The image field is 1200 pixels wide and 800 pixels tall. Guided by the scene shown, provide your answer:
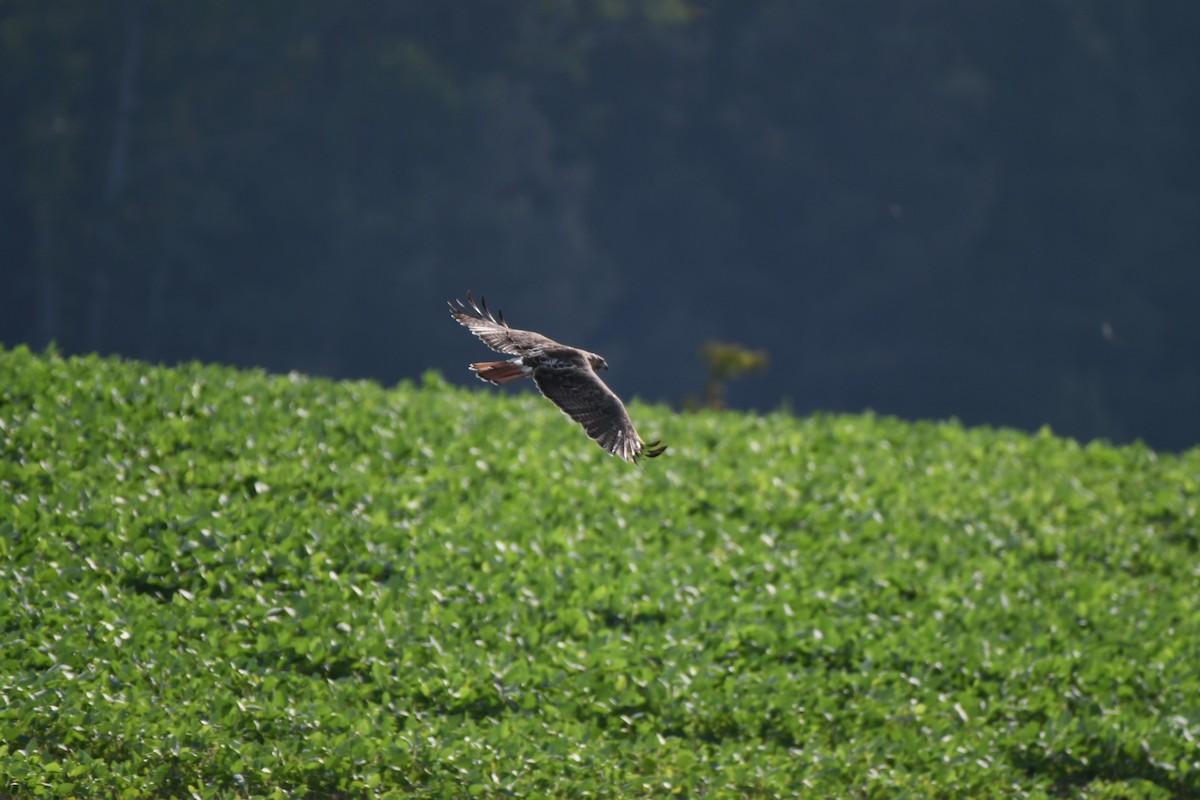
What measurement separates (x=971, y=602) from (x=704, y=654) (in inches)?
76.3

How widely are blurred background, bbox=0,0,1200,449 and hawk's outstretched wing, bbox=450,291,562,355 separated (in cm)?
2958

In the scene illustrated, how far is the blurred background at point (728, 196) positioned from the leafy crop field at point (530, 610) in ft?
89.8

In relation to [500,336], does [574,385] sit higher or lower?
lower

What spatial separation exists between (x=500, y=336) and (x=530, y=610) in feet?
5.86

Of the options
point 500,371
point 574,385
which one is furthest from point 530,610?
point 500,371

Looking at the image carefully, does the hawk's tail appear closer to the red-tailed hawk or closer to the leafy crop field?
the red-tailed hawk

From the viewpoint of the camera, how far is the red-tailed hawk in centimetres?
619

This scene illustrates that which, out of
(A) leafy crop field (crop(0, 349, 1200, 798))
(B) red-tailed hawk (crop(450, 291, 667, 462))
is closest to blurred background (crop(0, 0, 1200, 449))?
(A) leafy crop field (crop(0, 349, 1200, 798))

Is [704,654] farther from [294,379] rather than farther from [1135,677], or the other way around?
[294,379]

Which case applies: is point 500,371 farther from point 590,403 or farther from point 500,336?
point 500,336

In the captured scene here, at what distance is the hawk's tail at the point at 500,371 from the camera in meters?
6.17

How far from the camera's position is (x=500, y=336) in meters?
6.86

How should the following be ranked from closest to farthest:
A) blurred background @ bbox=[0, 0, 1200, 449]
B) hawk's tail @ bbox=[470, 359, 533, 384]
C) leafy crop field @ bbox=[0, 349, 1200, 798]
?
hawk's tail @ bbox=[470, 359, 533, 384] → leafy crop field @ bbox=[0, 349, 1200, 798] → blurred background @ bbox=[0, 0, 1200, 449]

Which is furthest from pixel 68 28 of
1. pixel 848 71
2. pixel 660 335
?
pixel 848 71
